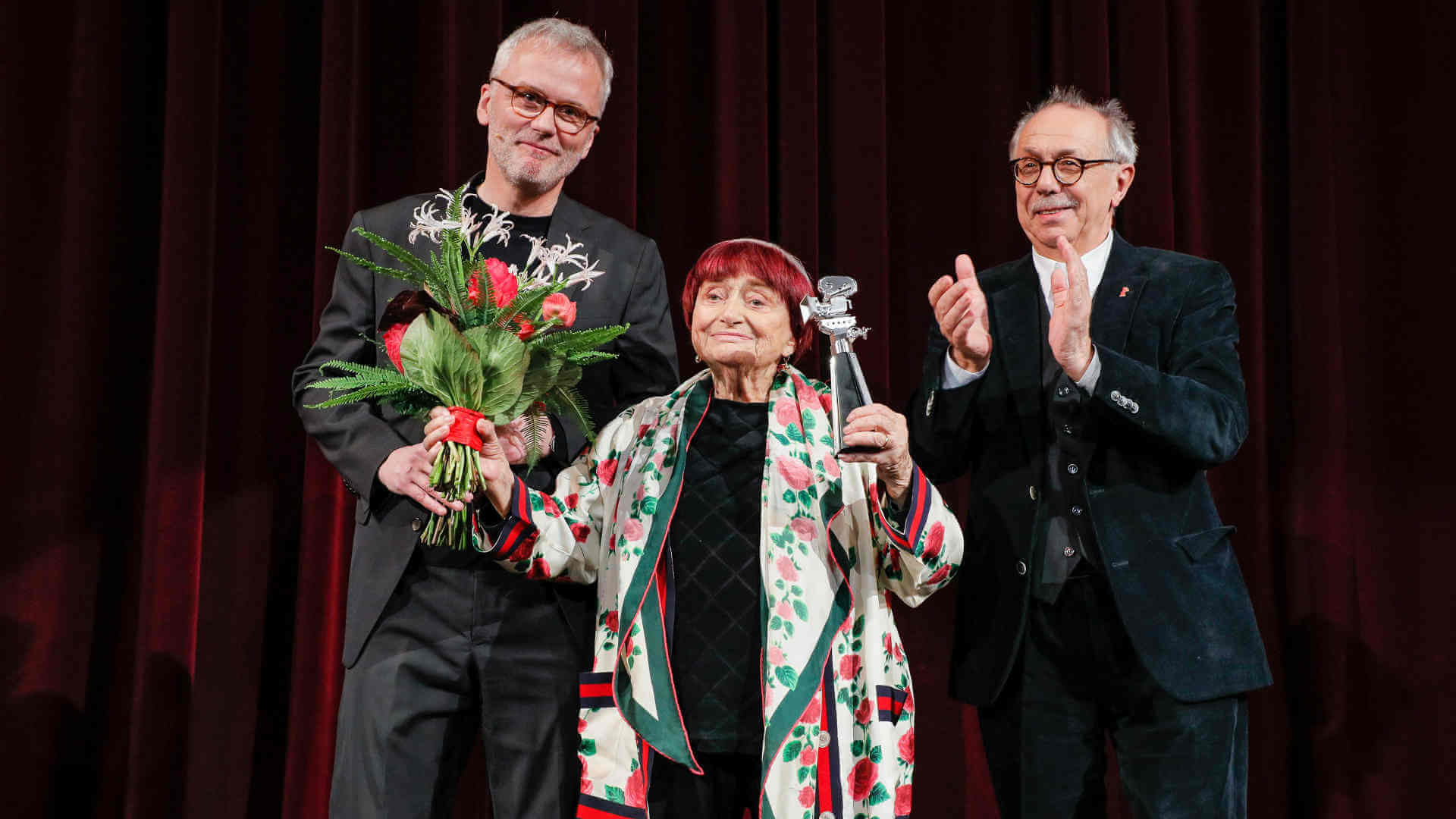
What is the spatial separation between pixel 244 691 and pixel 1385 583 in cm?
294

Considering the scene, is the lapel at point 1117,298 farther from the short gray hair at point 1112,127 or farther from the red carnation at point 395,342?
the red carnation at point 395,342

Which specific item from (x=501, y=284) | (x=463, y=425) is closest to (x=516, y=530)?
(x=463, y=425)

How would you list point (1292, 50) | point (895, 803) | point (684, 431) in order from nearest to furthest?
point (895, 803) → point (684, 431) → point (1292, 50)

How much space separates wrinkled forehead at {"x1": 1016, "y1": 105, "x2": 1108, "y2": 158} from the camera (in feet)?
7.14

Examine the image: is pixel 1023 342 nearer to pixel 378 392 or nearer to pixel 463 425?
pixel 463 425

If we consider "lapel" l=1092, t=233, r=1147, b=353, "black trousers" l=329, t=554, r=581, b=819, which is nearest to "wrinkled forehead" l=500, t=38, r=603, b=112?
"black trousers" l=329, t=554, r=581, b=819

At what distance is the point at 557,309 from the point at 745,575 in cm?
54

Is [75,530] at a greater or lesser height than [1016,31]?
lesser

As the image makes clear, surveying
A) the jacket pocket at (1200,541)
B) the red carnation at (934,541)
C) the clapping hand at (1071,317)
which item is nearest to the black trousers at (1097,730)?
the jacket pocket at (1200,541)

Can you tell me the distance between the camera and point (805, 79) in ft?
10.3

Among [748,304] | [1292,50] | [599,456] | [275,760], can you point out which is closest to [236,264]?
[275,760]

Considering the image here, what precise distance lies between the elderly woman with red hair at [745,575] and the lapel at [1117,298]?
0.44 m

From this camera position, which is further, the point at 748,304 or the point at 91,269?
the point at 91,269

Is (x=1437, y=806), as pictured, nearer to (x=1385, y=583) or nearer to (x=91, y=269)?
(x=1385, y=583)
